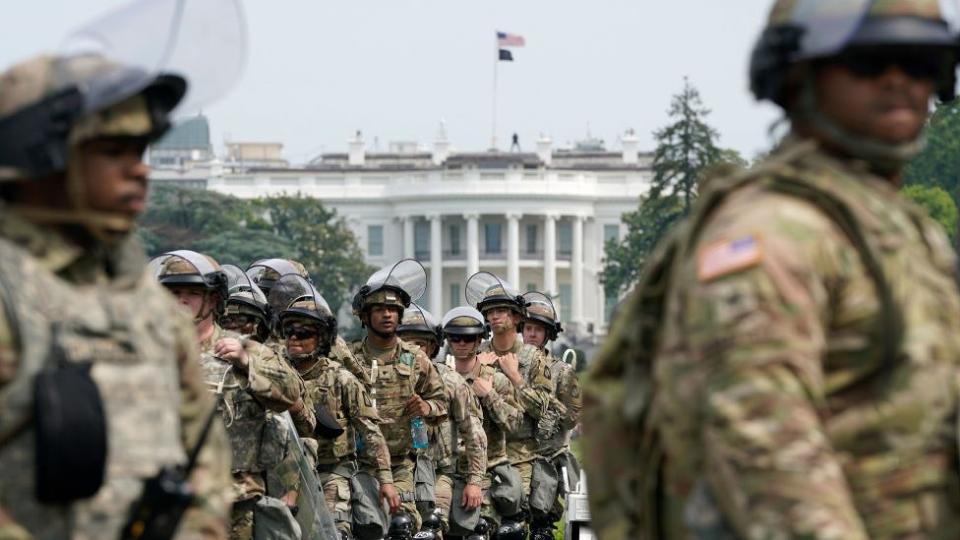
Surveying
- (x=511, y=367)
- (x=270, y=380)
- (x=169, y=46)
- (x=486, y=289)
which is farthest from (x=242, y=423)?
(x=486, y=289)

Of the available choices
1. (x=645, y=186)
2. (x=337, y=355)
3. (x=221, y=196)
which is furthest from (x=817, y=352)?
(x=645, y=186)

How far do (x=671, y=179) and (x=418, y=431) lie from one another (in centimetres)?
10890

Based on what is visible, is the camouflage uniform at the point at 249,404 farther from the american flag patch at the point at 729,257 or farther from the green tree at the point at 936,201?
the green tree at the point at 936,201

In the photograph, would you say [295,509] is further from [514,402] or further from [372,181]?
[372,181]

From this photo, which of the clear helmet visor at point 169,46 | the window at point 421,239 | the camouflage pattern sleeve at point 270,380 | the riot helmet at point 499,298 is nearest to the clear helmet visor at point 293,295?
the camouflage pattern sleeve at point 270,380

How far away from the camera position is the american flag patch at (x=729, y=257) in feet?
17.0

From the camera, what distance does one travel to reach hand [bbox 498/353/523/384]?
20.0m

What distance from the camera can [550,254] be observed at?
6270 inches

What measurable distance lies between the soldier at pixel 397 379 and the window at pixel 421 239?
14482 cm

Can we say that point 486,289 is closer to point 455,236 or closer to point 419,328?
→ point 419,328

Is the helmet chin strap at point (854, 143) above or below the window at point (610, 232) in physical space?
below

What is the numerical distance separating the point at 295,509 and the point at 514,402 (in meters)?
6.88

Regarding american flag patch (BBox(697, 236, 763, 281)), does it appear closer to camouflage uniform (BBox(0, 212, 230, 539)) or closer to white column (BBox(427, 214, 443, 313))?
camouflage uniform (BBox(0, 212, 230, 539))

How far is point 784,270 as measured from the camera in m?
5.19
